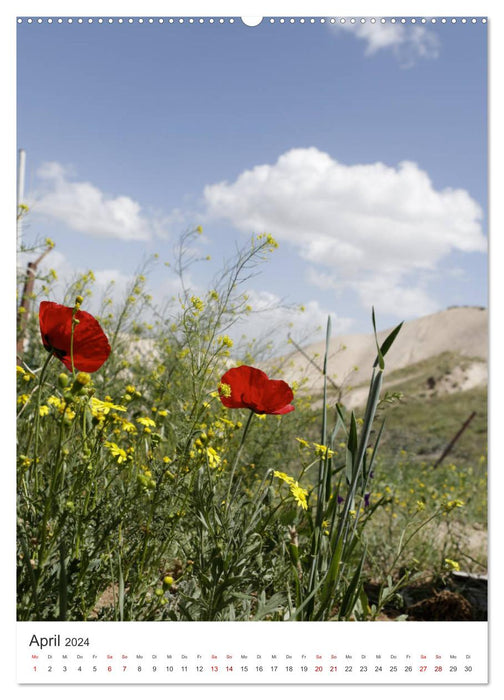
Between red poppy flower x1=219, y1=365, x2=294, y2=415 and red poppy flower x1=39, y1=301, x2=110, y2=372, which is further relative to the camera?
red poppy flower x1=219, y1=365, x2=294, y2=415

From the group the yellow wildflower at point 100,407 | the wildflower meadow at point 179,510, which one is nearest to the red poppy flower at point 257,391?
the wildflower meadow at point 179,510

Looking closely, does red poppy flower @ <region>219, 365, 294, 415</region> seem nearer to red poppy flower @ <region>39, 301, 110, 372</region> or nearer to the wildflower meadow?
the wildflower meadow

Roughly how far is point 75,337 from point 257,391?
393 mm

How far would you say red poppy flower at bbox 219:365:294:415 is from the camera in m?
1.28

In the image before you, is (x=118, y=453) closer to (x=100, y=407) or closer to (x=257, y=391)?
(x=100, y=407)

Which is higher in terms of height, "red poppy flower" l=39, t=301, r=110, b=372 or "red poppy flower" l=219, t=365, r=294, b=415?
"red poppy flower" l=39, t=301, r=110, b=372

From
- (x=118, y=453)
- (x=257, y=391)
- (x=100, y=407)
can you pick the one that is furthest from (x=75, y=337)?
(x=257, y=391)

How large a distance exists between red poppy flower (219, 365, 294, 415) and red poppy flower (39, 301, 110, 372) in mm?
268

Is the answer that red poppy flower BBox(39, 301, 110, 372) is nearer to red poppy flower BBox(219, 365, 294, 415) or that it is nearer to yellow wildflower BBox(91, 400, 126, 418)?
yellow wildflower BBox(91, 400, 126, 418)

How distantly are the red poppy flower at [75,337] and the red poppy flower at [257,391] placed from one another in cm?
27

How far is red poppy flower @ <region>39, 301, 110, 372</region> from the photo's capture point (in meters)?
1.17

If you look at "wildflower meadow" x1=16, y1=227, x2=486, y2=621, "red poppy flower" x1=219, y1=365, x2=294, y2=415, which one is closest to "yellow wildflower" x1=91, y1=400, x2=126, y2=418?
"wildflower meadow" x1=16, y1=227, x2=486, y2=621

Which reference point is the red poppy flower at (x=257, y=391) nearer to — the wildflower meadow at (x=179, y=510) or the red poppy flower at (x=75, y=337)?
the wildflower meadow at (x=179, y=510)
